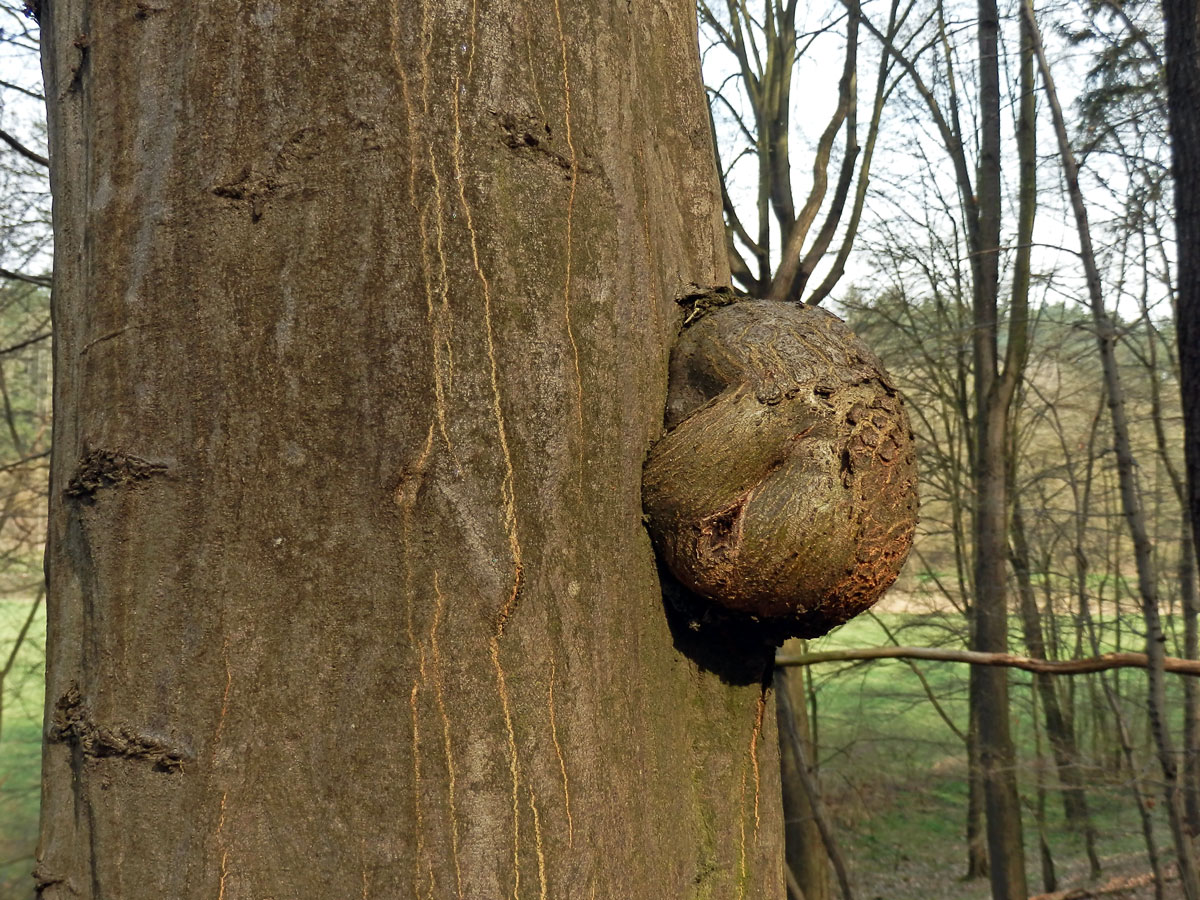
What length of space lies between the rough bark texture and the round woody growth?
50 mm

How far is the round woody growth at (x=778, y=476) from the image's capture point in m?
0.89

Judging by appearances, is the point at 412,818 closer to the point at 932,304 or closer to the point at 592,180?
the point at 592,180

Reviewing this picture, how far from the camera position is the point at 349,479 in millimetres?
777

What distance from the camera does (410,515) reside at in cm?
78

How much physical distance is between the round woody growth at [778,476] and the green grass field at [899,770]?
1021cm

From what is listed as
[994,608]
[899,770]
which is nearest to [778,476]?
[994,608]

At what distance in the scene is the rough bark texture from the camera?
0.76 m

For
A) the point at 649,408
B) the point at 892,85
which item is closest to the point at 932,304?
the point at 892,85

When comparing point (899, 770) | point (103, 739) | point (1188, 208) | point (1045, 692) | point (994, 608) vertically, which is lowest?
point (899, 770)

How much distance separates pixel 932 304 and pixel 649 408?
1087 centimetres

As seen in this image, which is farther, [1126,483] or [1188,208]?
[1188,208]

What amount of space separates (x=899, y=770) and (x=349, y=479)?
1518 centimetres

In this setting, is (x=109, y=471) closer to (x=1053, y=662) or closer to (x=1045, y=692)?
(x=1053, y=662)

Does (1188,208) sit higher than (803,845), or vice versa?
(1188,208)
